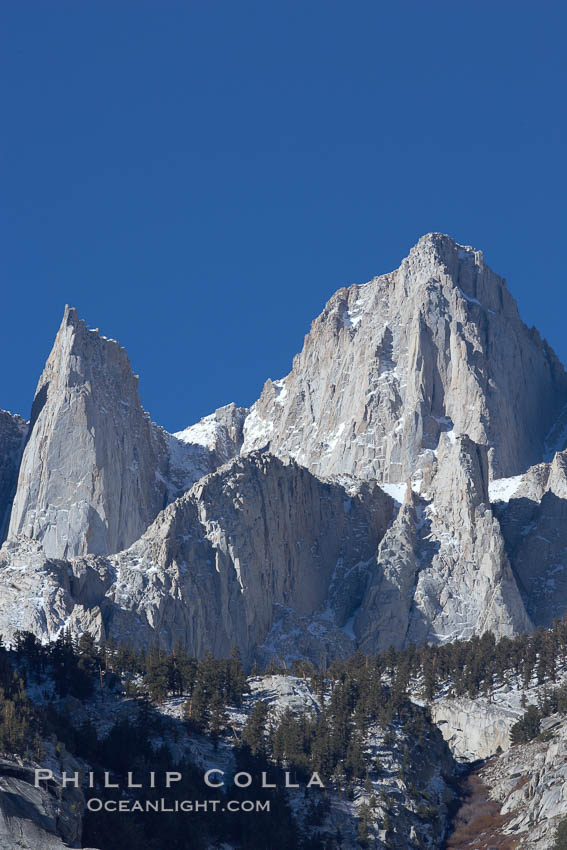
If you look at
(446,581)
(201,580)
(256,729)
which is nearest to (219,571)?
(201,580)

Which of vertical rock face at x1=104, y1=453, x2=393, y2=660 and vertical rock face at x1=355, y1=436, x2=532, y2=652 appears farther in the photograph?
vertical rock face at x1=355, y1=436, x2=532, y2=652

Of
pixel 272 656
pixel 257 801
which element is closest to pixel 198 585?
pixel 272 656

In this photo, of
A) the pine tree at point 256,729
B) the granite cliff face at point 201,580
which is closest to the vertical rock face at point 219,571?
the granite cliff face at point 201,580

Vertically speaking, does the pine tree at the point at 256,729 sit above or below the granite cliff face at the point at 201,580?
below

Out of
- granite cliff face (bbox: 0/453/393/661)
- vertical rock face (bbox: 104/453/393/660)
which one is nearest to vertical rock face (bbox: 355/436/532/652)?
granite cliff face (bbox: 0/453/393/661)

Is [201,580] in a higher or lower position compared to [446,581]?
lower

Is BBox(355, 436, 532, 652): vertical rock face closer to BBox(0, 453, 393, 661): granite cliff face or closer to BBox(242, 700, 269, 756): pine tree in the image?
BBox(0, 453, 393, 661): granite cliff face

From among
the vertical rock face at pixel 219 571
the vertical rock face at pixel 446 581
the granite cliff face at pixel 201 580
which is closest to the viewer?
the granite cliff face at pixel 201 580

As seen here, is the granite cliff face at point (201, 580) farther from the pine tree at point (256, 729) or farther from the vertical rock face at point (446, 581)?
the pine tree at point (256, 729)

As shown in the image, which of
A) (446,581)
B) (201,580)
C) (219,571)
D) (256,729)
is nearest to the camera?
(256,729)

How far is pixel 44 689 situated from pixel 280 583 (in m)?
68.0

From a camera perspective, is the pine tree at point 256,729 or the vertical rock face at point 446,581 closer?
the pine tree at point 256,729

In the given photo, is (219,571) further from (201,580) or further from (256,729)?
(256,729)

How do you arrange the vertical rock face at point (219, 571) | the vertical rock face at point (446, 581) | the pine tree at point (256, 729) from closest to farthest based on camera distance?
the pine tree at point (256, 729) → the vertical rock face at point (219, 571) → the vertical rock face at point (446, 581)
